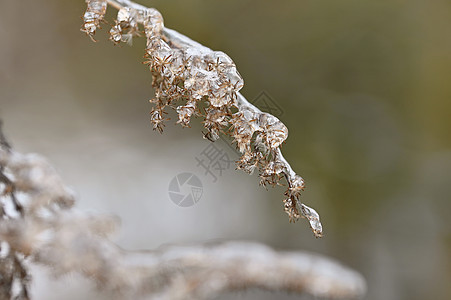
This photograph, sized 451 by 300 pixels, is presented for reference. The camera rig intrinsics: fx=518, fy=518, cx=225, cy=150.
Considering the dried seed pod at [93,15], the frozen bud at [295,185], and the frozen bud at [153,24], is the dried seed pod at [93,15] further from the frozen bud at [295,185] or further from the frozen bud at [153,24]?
the frozen bud at [295,185]

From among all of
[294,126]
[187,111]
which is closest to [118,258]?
[187,111]

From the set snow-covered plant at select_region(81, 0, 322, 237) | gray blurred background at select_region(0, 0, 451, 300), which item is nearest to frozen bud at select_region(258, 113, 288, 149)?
snow-covered plant at select_region(81, 0, 322, 237)

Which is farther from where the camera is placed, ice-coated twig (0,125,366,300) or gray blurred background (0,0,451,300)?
gray blurred background (0,0,451,300)

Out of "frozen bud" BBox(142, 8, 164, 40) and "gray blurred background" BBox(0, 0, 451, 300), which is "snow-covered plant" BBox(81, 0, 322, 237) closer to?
"frozen bud" BBox(142, 8, 164, 40)

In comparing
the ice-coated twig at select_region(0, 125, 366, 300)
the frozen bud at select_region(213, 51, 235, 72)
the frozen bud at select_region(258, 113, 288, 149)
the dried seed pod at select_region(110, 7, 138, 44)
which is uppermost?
the frozen bud at select_region(213, 51, 235, 72)

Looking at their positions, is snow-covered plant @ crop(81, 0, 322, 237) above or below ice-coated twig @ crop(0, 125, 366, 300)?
above

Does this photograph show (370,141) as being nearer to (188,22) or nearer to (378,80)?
(378,80)

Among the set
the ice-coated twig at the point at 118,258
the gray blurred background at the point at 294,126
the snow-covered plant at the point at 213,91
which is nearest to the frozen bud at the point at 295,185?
the snow-covered plant at the point at 213,91

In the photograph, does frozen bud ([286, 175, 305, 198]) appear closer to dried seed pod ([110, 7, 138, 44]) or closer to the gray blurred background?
dried seed pod ([110, 7, 138, 44])
